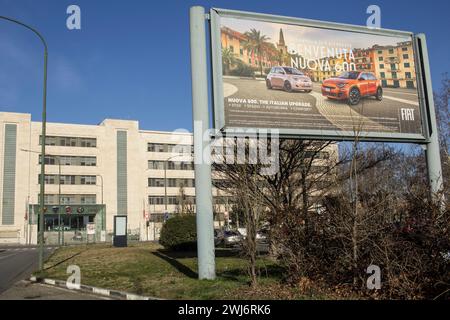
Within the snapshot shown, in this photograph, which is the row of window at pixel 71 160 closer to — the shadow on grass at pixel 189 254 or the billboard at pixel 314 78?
the shadow on grass at pixel 189 254

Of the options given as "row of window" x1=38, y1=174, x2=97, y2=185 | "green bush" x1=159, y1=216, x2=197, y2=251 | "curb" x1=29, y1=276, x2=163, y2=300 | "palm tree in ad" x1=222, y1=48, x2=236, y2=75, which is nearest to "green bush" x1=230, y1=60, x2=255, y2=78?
"palm tree in ad" x1=222, y1=48, x2=236, y2=75

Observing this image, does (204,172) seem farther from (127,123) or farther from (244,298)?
(127,123)

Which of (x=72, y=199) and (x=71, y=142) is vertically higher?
(x=71, y=142)

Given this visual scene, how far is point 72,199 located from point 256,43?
57147 mm

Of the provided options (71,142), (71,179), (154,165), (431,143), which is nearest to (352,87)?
(431,143)

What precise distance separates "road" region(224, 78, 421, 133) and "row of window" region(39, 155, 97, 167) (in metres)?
56.3

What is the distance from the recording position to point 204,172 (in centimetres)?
1355

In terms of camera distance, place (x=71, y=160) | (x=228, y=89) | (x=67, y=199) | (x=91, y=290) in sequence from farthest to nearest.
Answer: (x=71, y=160)
(x=67, y=199)
(x=228, y=89)
(x=91, y=290)

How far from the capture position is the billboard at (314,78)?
573 inches

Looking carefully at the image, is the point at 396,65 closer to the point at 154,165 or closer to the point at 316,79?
the point at 316,79

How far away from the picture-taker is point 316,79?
51.7ft

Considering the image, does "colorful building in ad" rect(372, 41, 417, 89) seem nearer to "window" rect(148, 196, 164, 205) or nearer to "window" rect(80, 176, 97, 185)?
"window" rect(80, 176, 97, 185)

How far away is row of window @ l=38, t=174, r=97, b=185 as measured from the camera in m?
65.2

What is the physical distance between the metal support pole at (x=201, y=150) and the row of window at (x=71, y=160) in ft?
184
